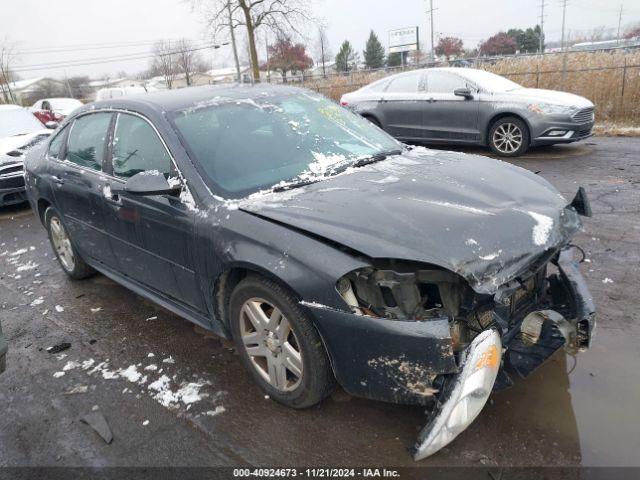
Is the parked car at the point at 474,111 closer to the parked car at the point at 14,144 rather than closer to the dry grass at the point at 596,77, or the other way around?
the dry grass at the point at 596,77

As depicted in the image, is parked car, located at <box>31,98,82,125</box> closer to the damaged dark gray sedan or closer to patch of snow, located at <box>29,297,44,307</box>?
patch of snow, located at <box>29,297,44,307</box>

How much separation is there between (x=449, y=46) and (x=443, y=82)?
65457 mm

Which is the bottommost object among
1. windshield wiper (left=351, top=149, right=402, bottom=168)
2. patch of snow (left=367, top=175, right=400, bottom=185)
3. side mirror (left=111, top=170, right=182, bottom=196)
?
patch of snow (left=367, top=175, right=400, bottom=185)

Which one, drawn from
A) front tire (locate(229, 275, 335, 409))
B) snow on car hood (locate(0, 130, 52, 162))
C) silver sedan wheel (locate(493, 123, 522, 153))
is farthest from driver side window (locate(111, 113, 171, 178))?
silver sedan wheel (locate(493, 123, 522, 153))

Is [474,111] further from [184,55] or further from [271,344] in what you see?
[184,55]

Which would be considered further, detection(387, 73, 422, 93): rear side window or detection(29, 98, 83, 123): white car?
detection(29, 98, 83, 123): white car

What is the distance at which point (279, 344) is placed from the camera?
2.60 m

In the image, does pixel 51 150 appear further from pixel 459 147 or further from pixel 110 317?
pixel 459 147

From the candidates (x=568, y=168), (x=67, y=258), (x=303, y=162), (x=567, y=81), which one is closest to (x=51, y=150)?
(x=67, y=258)

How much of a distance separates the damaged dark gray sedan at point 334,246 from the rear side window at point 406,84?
20.2 feet

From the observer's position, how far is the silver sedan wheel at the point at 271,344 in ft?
8.39

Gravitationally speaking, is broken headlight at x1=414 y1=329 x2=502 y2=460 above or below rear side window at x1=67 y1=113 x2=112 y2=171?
below

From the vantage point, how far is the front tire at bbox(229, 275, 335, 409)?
242 centimetres

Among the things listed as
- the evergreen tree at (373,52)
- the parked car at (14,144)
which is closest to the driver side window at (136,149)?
the parked car at (14,144)
